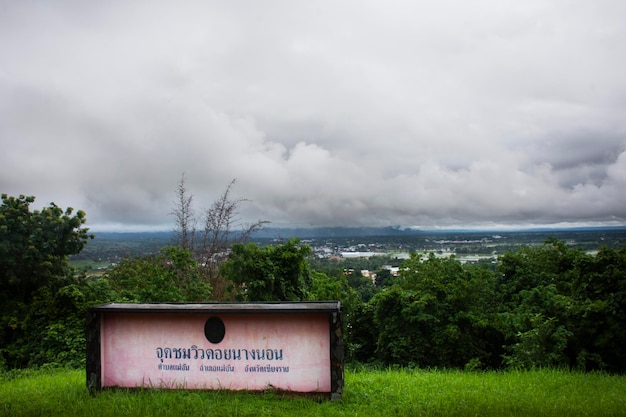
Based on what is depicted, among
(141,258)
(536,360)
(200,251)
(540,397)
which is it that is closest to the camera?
(540,397)

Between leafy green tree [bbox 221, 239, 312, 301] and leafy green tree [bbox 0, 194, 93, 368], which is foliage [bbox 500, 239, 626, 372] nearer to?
leafy green tree [bbox 221, 239, 312, 301]

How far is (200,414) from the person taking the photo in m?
5.54

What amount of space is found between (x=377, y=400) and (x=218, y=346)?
235 cm

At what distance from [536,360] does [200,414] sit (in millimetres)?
6713

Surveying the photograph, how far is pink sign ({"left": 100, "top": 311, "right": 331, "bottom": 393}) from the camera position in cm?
631

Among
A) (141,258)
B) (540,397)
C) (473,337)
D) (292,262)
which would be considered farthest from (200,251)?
(540,397)

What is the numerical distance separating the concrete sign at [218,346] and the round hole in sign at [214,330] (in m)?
0.01

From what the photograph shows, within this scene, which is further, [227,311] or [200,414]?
[227,311]

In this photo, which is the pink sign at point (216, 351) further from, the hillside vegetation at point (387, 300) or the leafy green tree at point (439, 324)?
the leafy green tree at point (439, 324)

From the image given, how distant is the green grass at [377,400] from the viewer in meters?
5.63

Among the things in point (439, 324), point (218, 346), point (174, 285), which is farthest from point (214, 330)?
point (439, 324)

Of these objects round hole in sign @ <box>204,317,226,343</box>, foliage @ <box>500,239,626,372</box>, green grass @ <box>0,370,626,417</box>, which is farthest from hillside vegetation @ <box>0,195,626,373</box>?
round hole in sign @ <box>204,317,226,343</box>

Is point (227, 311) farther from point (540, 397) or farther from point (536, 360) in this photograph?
point (536, 360)

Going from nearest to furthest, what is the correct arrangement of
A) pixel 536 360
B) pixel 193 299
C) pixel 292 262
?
pixel 536 360 → pixel 292 262 → pixel 193 299
